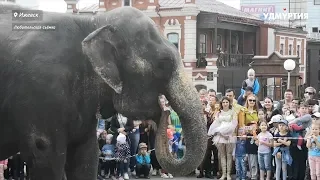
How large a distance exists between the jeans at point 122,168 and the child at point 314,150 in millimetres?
3703

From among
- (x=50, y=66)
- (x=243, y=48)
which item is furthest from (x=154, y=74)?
(x=243, y=48)

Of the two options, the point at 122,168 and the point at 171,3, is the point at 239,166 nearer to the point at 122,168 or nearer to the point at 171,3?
the point at 122,168

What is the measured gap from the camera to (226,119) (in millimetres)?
12547

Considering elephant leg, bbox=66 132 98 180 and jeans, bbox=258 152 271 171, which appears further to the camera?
jeans, bbox=258 152 271 171

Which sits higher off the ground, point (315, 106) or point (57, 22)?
point (57, 22)

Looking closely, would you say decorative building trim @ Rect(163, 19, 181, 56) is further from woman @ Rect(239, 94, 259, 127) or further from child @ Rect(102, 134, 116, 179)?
woman @ Rect(239, 94, 259, 127)

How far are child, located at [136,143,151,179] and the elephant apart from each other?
856cm

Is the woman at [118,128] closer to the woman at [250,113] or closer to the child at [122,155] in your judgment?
the child at [122,155]

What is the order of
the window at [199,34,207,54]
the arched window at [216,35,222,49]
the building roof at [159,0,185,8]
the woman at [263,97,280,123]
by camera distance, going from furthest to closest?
the arched window at [216,35,222,49] < the window at [199,34,207,54] < the building roof at [159,0,185,8] < the woman at [263,97,280,123]

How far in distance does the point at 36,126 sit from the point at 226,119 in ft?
27.9

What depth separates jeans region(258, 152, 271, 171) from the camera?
39.9 feet

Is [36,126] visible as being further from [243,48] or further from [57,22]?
[243,48]

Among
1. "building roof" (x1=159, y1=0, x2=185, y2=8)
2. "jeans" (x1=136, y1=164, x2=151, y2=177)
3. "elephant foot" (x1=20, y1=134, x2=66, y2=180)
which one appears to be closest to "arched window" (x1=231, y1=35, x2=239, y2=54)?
"building roof" (x1=159, y1=0, x2=185, y2=8)

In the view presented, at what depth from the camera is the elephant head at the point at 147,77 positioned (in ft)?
14.5
